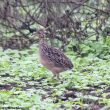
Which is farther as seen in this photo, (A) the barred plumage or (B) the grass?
(A) the barred plumage

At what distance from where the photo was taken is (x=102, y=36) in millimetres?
12500

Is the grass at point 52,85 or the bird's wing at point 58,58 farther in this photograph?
the bird's wing at point 58,58

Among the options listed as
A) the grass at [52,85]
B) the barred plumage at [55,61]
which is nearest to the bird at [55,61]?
the barred plumage at [55,61]

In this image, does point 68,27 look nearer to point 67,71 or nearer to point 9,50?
point 9,50

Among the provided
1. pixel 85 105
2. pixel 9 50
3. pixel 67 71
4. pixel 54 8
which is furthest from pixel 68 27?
pixel 85 105

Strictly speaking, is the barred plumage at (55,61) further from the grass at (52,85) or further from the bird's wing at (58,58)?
the grass at (52,85)

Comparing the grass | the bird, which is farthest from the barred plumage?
the grass

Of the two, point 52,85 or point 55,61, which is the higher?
point 55,61

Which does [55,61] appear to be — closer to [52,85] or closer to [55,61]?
[55,61]

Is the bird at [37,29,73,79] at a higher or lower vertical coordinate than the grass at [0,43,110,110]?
higher

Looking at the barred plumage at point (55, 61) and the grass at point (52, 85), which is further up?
the barred plumage at point (55, 61)

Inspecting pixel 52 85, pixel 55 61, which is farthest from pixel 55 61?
pixel 52 85

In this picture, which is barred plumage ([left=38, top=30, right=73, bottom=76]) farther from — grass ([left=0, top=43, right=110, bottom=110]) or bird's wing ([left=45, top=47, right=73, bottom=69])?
grass ([left=0, top=43, right=110, bottom=110])

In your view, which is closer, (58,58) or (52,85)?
(52,85)
